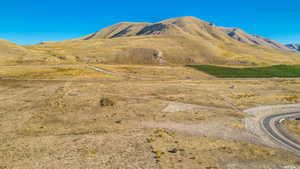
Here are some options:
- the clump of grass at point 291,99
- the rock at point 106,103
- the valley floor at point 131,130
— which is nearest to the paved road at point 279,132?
the valley floor at point 131,130

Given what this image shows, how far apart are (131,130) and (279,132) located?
2284 centimetres

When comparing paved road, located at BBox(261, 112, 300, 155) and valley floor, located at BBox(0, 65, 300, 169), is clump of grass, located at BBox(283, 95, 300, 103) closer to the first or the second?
valley floor, located at BBox(0, 65, 300, 169)

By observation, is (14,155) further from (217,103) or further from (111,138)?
(217,103)

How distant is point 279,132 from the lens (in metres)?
28.2

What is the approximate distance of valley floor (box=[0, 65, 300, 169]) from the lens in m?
20.5

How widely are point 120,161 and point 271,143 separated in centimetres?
2024

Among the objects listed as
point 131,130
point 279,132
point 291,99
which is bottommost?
point 279,132

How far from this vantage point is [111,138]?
25.7 meters

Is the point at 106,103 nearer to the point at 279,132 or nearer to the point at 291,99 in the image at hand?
the point at 279,132

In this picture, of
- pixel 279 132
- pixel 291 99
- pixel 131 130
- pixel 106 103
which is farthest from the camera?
pixel 291 99

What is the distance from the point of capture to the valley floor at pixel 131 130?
2053cm

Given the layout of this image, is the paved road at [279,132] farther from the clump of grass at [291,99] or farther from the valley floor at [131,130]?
the clump of grass at [291,99]

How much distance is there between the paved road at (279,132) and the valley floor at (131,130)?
236cm

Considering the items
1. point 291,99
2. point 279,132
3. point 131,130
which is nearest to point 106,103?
point 131,130
